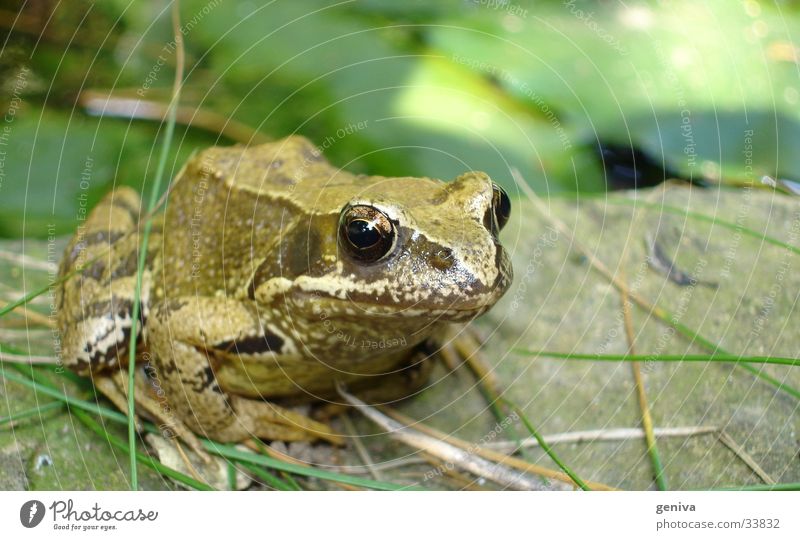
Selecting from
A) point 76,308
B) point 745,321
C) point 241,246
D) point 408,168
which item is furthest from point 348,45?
point 745,321

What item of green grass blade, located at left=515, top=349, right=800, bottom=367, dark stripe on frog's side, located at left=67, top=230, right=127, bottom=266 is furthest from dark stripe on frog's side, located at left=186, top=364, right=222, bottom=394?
green grass blade, located at left=515, top=349, right=800, bottom=367

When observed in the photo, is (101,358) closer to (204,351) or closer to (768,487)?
(204,351)

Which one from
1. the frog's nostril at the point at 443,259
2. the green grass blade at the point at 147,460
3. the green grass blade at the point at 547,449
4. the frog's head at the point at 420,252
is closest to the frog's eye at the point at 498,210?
the frog's head at the point at 420,252

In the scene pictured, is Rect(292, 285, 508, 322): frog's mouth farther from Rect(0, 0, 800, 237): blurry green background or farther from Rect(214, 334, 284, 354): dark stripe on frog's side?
Rect(0, 0, 800, 237): blurry green background

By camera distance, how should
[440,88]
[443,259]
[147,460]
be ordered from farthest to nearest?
[440,88] → [147,460] → [443,259]

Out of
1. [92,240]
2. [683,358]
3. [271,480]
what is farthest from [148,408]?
[683,358]

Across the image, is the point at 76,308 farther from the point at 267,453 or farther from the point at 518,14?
the point at 518,14

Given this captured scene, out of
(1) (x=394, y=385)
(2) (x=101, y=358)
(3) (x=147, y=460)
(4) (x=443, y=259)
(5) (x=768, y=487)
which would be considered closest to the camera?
(4) (x=443, y=259)

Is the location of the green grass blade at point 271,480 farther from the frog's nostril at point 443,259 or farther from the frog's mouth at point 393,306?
the frog's nostril at point 443,259
